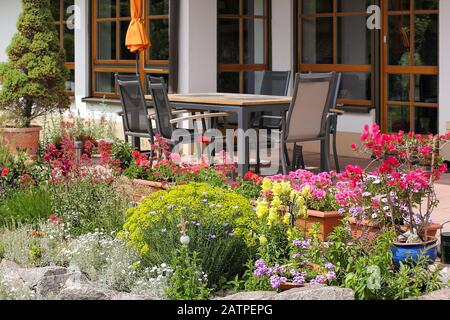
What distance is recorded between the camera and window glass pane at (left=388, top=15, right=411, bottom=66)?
1147 cm

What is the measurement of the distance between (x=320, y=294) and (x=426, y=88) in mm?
6873

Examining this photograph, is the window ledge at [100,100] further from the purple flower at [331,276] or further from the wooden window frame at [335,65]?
the purple flower at [331,276]

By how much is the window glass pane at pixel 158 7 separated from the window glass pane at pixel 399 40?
2862 millimetres

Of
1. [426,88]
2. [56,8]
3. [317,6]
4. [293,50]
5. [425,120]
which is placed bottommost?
[425,120]

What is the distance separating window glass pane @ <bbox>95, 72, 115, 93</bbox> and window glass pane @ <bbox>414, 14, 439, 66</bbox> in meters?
4.56

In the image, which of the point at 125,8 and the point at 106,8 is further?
the point at 106,8

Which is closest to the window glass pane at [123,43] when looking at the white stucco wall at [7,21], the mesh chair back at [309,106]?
the white stucco wall at [7,21]

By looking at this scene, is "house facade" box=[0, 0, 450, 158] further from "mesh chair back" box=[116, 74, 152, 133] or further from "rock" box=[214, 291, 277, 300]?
"rock" box=[214, 291, 277, 300]

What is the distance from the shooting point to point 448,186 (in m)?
9.52

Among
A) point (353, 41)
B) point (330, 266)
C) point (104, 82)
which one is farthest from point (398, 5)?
point (330, 266)

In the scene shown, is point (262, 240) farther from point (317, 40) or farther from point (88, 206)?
point (317, 40)

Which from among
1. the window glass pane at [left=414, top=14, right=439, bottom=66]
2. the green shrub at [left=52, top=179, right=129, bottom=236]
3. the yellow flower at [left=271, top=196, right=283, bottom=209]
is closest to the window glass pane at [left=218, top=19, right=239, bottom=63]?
the window glass pane at [left=414, top=14, right=439, bottom=66]

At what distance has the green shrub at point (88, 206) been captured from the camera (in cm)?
684

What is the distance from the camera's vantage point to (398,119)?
38.1ft
